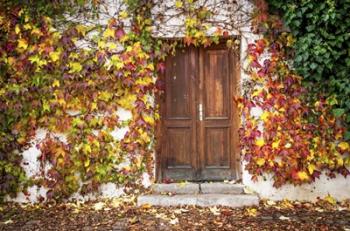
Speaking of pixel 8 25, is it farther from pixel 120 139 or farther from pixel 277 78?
pixel 277 78

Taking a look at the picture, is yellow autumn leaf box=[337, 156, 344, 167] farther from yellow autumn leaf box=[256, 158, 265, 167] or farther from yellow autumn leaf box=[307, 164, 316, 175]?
yellow autumn leaf box=[256, 158, 265, 167]

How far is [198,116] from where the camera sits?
21.0 feet

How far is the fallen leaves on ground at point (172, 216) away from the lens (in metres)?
5.03

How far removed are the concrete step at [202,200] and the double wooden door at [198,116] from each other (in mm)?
579

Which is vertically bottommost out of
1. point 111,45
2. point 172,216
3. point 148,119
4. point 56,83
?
point 172,216

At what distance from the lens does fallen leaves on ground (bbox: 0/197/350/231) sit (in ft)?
16.5

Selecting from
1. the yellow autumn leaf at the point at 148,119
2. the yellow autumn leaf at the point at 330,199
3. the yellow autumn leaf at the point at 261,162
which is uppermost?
the yellow autumn leaf at the point at 148,119

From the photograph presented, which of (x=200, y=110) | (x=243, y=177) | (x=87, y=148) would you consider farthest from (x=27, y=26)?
(x=243, y=177)

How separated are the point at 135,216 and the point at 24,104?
230cm

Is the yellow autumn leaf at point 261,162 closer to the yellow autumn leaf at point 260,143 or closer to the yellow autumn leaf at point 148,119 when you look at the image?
the yellow autumn leaf at point 260,143

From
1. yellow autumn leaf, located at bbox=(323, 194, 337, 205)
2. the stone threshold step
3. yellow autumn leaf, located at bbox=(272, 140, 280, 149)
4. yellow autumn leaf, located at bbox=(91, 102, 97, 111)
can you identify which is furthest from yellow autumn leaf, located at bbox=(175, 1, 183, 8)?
yellow autumn leaf, located at bbox=(323, 194, 337, 205)

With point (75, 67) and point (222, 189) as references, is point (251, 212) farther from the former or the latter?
point (75, 67)

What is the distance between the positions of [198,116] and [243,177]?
113cm

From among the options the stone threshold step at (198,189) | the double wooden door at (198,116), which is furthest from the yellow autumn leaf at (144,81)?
the stone threshold step at (198,189)
